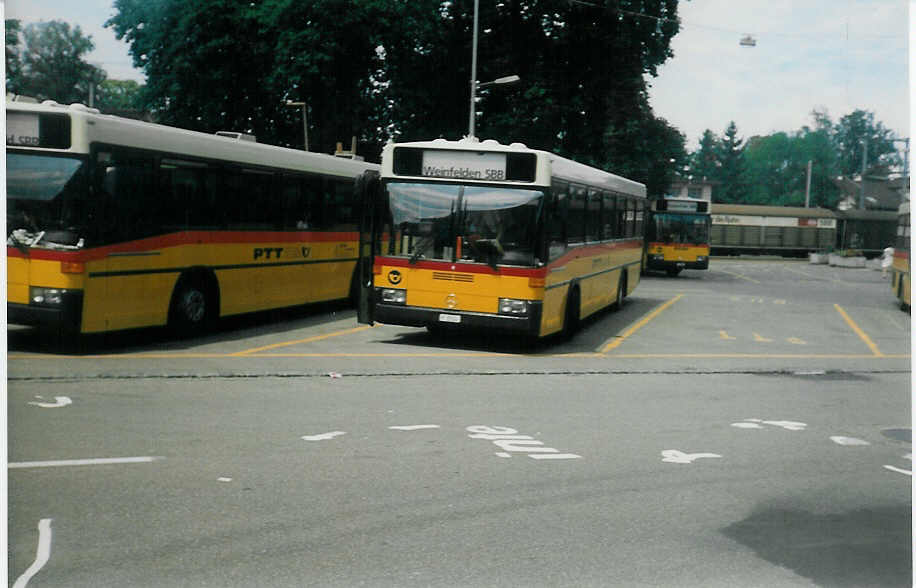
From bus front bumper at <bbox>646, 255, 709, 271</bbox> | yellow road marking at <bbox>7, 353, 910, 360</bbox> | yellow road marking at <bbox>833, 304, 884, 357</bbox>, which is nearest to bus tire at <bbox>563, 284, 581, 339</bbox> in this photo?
yellow road marking at <bbox>7, 353, 910, 360</bbox>

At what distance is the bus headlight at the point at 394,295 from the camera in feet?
45.5

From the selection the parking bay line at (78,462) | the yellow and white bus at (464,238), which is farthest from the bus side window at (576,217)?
the parking bay line at (78,462)

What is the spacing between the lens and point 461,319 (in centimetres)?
1360

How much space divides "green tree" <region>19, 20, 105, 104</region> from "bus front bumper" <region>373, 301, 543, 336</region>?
563 centimetres

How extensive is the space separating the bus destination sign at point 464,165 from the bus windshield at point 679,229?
2644 cm

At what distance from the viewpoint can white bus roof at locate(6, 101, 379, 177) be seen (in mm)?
10969

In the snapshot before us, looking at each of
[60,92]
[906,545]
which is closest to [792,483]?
[906,545]

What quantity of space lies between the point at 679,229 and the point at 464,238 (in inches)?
1061

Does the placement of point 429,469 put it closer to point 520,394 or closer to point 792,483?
point 792,483

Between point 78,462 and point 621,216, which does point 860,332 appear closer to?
point 621,216

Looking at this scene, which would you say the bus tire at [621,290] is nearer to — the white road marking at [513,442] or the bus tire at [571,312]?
the bus tire at [571,312]

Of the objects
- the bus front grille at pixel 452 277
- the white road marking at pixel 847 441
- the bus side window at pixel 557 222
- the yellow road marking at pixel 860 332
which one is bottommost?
the yellow road marking at pixel 860 332

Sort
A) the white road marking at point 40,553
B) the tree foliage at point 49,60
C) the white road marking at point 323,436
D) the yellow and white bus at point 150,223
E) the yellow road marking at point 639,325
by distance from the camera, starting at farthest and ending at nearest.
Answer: the yellow road marking at point 639,325 < the yellow and white bus at point 150,223 < the white road marking at point 323,436 < the tree foliage at point 49,60 < the white road marking at point 40,553

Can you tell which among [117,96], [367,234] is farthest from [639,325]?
[117,96]
